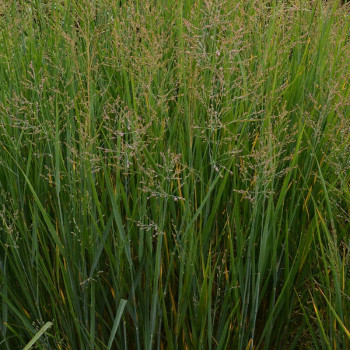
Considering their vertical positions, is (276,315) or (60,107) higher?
(60,107)

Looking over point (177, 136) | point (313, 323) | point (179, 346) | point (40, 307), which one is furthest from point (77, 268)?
point (313, 323)

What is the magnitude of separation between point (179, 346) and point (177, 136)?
0.64 meters

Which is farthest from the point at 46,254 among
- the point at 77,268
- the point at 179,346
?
the point at 179,346

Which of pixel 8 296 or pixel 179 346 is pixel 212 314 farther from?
pixel 8 296

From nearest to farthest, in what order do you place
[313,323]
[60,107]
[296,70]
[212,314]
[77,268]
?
[77,268] < [212,314] < [313,323] < [60,107] < [296,70]

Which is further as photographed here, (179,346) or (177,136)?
(177,136)

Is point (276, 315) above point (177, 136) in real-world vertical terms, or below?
below

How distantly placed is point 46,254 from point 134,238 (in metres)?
0.26

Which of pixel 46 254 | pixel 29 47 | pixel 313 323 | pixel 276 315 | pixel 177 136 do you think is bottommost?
pixel 313 323

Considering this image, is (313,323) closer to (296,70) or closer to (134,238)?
(134,238)

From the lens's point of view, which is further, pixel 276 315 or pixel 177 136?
pixel 177 136

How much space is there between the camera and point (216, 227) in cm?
191

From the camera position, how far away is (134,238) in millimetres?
1841

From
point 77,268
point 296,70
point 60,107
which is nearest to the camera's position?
point 77,268
